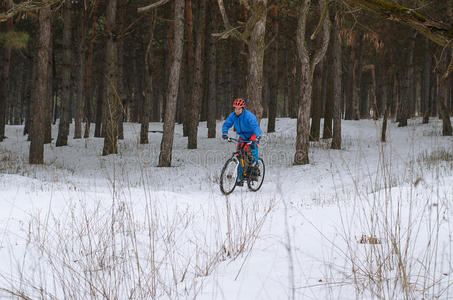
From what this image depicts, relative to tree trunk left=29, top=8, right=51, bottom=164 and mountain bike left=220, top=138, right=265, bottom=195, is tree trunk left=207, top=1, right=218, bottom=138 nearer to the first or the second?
tree trunk left=29, top=8, right=51, bottom=164

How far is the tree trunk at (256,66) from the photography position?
34.4 ft

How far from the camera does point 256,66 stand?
35.1ft

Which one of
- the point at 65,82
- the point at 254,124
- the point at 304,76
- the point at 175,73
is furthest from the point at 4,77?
the point at 254,124

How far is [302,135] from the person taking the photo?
12523 mm

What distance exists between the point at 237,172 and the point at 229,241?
526cm

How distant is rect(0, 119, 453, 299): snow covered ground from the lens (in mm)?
2613

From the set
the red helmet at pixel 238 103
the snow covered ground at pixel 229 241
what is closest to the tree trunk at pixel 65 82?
the snow covered ground at pixel 229 241

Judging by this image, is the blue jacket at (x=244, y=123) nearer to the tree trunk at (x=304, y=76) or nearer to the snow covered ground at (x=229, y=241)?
the snow covered ground at (x=229, y=241)

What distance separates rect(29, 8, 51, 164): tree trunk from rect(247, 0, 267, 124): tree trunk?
6746mm

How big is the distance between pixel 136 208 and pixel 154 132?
1824 centimetres

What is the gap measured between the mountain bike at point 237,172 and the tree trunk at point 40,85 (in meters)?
7.59

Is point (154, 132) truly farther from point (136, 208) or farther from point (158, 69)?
point (136, 208)

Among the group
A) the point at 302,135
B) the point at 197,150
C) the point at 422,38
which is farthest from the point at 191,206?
the point at 422,38

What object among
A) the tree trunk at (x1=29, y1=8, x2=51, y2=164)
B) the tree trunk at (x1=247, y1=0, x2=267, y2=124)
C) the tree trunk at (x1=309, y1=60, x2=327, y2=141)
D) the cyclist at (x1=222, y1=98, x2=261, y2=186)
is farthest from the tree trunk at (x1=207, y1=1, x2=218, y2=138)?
the cyclist at (x1=222, y1=98, x2=261, y2=186)
